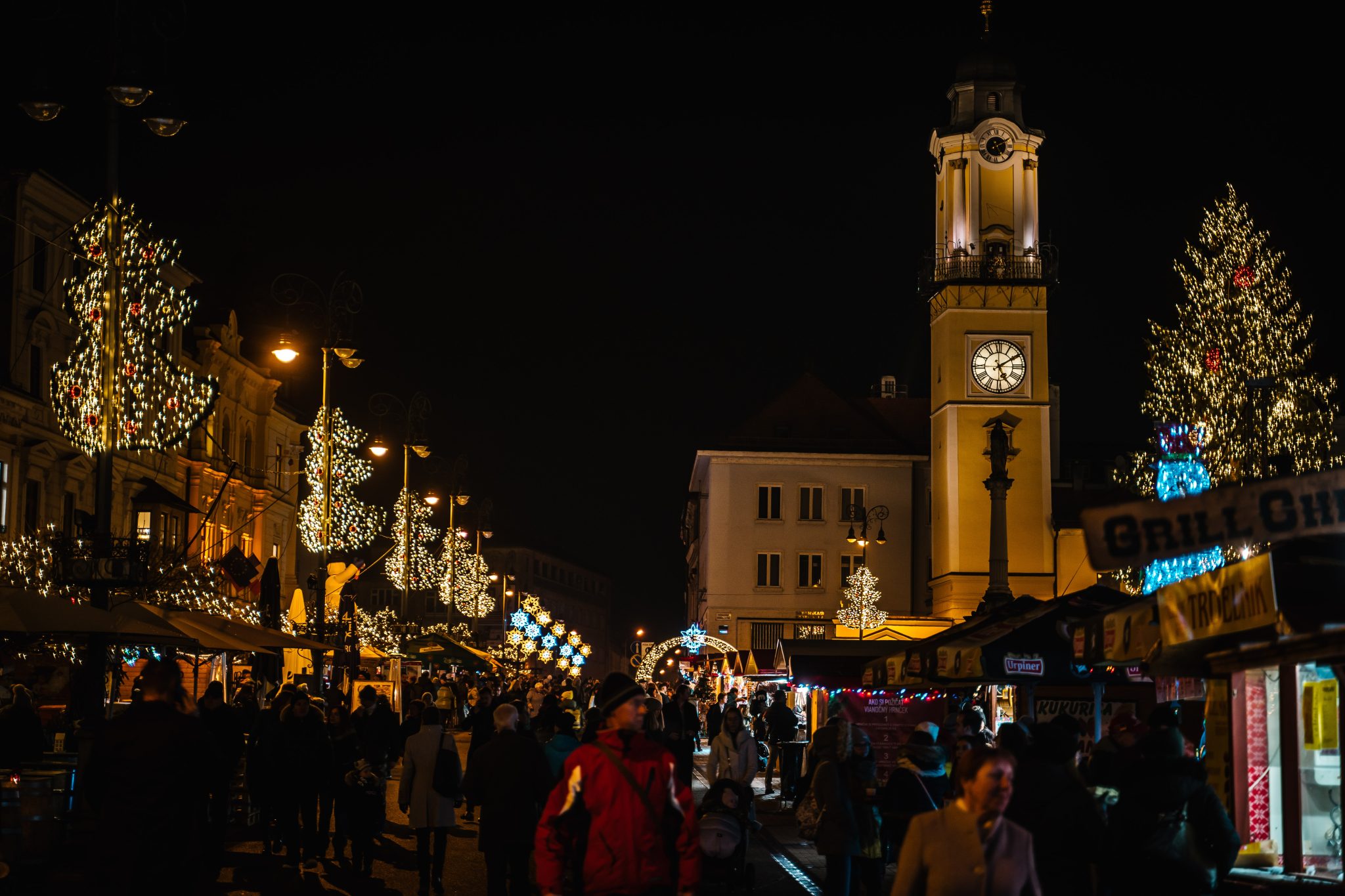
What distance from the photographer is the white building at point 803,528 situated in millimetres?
81750

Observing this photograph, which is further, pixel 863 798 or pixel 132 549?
pixel 132 549

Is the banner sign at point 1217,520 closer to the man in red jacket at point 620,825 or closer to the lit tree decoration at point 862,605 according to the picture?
the man in red jacket at point 620,825

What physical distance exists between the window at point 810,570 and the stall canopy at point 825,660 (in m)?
51.1

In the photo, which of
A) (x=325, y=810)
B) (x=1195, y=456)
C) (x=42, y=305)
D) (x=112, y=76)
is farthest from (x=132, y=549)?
(x=1195, y=456)

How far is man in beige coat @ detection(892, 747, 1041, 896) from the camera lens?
7035 mm

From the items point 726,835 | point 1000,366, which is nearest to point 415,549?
point 1000,366

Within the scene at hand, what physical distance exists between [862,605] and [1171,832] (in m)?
52.8

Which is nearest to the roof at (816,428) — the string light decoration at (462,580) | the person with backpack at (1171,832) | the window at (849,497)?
the window at (849,497)

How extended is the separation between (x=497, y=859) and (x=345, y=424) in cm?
2229

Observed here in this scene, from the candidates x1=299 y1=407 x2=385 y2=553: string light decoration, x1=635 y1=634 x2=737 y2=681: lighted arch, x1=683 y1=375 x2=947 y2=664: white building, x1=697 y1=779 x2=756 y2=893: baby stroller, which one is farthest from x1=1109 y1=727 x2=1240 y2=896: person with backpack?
x1=683 y1=375 x2=947 y2=664: white building

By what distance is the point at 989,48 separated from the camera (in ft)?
222

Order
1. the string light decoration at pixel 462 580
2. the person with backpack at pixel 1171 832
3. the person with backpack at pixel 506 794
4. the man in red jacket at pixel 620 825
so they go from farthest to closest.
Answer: the string light decoration at pixel 462 580 < the person with backpack at pixel 506 794 < the person with backpack at pixel 1171 832 < the man in red jacket at pixel 620 825

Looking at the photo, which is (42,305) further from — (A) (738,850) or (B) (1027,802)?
(B) (1027,802)

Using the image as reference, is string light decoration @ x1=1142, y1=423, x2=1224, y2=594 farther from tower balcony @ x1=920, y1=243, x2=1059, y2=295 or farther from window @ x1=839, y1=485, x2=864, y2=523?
window @ x1=839, y1=485, x2=864, y2=523
